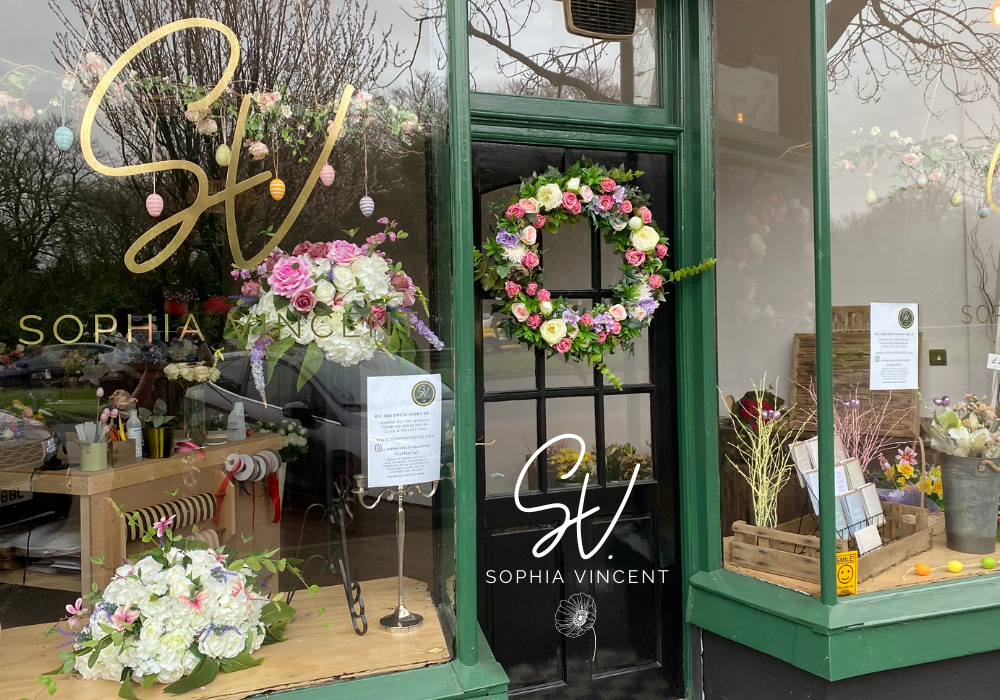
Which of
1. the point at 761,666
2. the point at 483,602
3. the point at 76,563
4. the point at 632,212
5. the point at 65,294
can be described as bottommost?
the point at 761,666

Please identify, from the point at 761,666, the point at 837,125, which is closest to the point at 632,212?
the point at 837,125

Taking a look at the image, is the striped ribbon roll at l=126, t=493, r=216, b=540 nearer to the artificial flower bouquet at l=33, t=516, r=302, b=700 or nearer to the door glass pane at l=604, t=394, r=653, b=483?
the artificial flower bouquet at l=33, t=516, r=302, b=700

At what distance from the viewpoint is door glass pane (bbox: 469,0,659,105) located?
2.88 m

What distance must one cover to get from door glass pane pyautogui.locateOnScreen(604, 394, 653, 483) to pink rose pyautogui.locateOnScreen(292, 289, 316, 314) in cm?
130

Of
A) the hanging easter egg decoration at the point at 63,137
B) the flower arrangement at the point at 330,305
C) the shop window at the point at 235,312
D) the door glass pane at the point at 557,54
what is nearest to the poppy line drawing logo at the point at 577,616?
the shop window at the point at 235,312

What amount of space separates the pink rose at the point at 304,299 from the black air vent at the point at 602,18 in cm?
158

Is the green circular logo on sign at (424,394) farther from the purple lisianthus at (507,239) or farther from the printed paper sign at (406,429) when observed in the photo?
the purple lisianthus at (507,239)

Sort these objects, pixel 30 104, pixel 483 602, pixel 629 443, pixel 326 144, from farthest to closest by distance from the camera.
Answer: pixel 629 443, pixel 483 602, pixel 326 144, pixel 30 104

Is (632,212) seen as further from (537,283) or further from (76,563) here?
(76,563)

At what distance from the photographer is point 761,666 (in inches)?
110

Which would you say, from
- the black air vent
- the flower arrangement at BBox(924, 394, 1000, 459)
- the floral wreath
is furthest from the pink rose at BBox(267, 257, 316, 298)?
the flower arrangement at BBox(924, 394, 1000, 459)

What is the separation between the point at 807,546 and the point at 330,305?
1.99m

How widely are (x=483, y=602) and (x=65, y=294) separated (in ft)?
6.20

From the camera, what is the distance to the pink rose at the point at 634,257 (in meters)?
2.90
